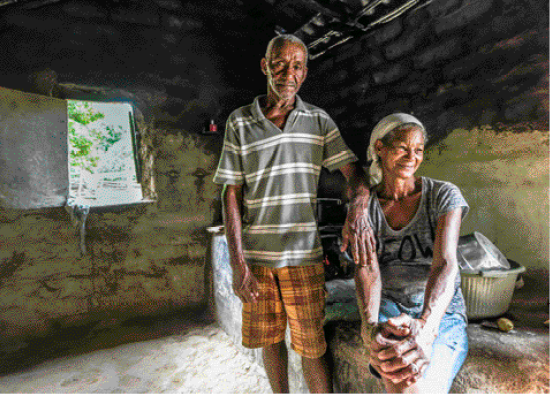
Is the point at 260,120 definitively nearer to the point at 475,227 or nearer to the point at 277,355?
the point at 277,355

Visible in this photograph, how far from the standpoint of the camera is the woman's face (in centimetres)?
140

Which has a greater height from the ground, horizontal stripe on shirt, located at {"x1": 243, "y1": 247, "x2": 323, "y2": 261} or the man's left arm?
the man's left arm

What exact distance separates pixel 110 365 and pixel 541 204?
148 inches

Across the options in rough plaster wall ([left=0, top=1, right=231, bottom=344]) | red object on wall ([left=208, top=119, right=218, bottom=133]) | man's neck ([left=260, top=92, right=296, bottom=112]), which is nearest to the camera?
man's neck ([left=260, top=92, right=296, bottom=112])

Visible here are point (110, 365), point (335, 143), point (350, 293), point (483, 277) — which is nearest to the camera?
point (335, 143)

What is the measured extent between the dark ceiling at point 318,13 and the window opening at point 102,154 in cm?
115

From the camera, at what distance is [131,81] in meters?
3.34

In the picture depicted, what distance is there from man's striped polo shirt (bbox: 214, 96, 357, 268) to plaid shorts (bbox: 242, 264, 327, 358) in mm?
74

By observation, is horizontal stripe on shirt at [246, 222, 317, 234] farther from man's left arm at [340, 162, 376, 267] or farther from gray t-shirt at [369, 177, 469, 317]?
gray t-shirt at [369, 177, 469, 317]

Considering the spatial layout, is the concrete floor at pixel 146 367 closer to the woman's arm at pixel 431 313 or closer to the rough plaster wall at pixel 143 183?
the rough plaster wall at pixel 143 183

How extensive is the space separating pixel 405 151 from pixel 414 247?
0.49 metres

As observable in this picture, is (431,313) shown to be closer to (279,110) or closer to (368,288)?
(368,288)

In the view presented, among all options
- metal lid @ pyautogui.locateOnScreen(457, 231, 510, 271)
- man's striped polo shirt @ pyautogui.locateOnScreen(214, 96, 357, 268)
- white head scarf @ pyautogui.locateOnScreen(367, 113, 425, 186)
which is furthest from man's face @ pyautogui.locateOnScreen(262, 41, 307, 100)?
metal lid @ pyautogui.locateOnScreen(457, 231, 510, 271)

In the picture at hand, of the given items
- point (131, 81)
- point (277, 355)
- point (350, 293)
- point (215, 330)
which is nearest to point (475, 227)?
point (350, 293)
